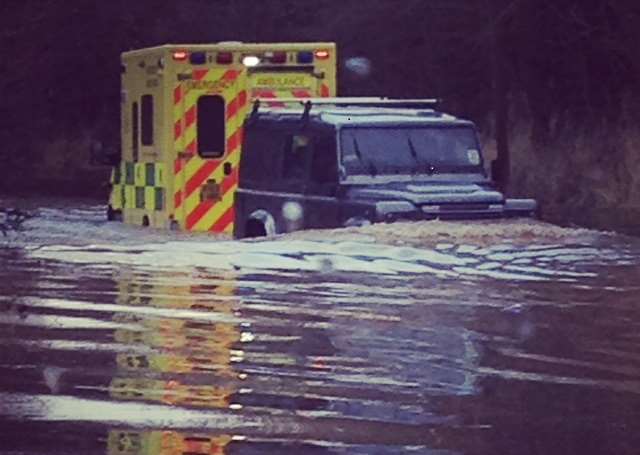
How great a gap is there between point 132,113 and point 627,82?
44.0ft

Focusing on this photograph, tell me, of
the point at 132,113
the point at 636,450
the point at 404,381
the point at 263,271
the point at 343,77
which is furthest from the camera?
the point at 343,77

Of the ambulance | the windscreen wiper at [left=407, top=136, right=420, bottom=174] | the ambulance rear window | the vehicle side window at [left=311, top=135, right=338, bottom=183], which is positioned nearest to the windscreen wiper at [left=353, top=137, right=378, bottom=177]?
the vehicle side window at [left=311, top=135, right=338, bottom=183]

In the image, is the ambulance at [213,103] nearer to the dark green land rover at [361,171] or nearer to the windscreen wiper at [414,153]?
the dark green land rover at [361,171]

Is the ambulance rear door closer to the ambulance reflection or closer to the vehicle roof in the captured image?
the vehicle roof

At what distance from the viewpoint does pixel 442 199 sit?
18.2 m

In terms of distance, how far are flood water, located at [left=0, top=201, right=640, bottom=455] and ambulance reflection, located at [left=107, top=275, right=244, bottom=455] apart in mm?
20

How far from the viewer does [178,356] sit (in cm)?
1153

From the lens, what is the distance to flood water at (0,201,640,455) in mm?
9094

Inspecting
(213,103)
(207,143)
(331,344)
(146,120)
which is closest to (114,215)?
(146,120)

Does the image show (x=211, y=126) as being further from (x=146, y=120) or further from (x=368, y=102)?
(x=368, y=102)

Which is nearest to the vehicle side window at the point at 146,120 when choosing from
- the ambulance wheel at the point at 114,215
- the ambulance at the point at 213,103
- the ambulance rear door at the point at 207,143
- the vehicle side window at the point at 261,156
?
the ambulance at the point at 213,103

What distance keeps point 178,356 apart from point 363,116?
8.44 meters

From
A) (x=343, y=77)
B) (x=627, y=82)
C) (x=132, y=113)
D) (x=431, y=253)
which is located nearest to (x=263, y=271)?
(x=431, y=253)

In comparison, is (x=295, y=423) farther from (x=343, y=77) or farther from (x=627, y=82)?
(x=343, y=77)
